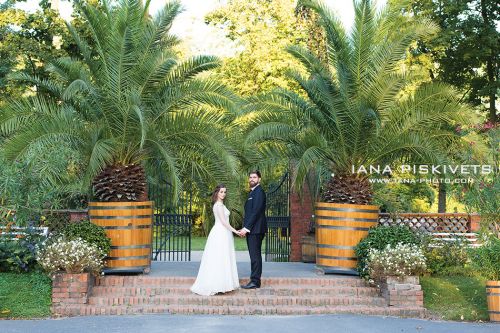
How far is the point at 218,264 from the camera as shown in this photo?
39.6ft

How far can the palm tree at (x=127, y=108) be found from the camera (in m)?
13.0

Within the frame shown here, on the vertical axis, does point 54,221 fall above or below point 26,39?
below

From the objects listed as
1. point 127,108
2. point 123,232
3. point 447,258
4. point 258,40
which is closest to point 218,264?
point 123,232

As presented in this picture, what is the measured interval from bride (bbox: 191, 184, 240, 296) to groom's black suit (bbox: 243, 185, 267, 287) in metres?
0.33

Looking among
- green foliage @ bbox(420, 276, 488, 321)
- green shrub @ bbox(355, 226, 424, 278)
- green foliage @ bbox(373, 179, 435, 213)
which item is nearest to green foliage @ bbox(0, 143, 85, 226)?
green shrub @ bbox(355, 226, 424, 278)

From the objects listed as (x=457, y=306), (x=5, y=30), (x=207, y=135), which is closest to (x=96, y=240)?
(x=207, y=135)

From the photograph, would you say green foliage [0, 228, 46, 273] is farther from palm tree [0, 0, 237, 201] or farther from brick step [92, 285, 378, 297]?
brick step [92, 285, 378, 297]

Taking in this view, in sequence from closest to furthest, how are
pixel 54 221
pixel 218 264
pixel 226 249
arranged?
pixel 218 264 < pixel 226 249 < pixel 54 221

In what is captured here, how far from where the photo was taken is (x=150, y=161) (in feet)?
52.0

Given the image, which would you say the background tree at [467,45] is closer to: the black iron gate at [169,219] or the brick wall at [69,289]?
the black iron gate at [169,219]

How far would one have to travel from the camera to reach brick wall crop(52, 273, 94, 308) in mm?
11609

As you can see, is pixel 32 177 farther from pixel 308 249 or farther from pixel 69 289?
pixel 308 249

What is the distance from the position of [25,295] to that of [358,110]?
675 cm

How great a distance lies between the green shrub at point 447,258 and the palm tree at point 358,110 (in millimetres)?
1736
